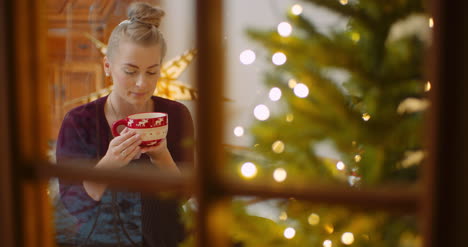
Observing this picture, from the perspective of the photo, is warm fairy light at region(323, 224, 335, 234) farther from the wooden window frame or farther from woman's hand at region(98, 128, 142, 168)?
woman's hand at region(98, 128, 142, 168)

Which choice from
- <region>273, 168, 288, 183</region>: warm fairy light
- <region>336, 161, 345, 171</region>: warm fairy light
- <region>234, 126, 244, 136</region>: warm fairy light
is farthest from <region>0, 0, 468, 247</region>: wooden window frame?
<region>234, 126, 244, 136</region>: warm fairy light

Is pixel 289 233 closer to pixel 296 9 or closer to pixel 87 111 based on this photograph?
pixel 296 9

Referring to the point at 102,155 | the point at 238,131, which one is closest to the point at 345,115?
the point at 238,131

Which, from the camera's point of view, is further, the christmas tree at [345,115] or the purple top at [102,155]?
the purple top at [102,155]

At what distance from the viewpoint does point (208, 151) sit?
22.8 inches

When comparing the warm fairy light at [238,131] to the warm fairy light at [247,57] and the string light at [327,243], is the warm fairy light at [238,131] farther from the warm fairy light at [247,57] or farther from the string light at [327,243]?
the string light at [327,243]

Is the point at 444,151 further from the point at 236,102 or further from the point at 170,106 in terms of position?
the point at 170,106

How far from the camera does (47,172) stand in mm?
687

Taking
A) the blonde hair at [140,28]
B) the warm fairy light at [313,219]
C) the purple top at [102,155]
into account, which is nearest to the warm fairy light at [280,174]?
the warm fairy light at [313,219]

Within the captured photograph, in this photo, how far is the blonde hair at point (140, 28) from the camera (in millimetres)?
1349

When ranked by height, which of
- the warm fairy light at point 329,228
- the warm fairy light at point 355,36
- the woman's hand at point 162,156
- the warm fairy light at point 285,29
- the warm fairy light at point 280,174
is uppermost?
the warm fairy light at point 285,29

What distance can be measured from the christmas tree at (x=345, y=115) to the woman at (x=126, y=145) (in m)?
0.57

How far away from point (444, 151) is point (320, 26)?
408mm

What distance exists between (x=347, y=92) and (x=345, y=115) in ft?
0.39
